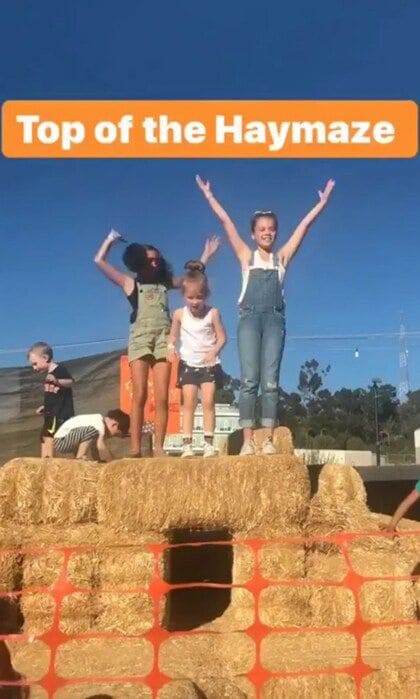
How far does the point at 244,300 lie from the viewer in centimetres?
784

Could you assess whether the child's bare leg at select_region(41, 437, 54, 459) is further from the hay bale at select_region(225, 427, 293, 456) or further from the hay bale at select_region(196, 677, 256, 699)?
the hay bale at select_region(196, 677, 256, 699)

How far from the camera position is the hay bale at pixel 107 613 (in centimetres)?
722

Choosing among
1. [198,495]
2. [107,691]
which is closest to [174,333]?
[198,495]

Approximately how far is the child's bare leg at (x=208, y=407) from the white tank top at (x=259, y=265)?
0.95 m

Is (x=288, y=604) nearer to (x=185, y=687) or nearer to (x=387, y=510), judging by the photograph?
(x=185, y=687)

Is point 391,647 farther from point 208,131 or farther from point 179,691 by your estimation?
point 208,131

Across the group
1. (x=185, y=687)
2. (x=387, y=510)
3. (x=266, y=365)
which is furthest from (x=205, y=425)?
(x=387, y=510)

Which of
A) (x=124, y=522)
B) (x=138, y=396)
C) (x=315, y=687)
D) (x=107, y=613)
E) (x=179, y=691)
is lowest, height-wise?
(x=315, y=687)

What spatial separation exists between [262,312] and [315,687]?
3.35 meters

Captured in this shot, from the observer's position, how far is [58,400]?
30.2ft

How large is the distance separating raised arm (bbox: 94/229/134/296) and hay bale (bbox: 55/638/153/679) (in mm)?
3351

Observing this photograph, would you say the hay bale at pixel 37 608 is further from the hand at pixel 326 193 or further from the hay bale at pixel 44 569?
the hand at pixel 326 193

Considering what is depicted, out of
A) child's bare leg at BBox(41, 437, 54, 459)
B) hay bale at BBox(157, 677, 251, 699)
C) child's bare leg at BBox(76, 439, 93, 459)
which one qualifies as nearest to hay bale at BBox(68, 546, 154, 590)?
hay bale at BBox(157, 677, 251, 699)

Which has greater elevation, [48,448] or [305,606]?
[48,448]
